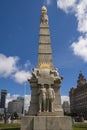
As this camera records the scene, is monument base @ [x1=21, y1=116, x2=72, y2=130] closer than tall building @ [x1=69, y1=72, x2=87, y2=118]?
Yes

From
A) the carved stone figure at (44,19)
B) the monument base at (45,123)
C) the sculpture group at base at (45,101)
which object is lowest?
the monument base at (45,123)

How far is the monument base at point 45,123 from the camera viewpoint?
2098 centimetres

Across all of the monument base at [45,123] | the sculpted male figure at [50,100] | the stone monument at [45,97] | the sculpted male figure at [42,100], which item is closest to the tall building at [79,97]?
the stone monument at [45,97]

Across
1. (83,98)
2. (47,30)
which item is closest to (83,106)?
(83,98)

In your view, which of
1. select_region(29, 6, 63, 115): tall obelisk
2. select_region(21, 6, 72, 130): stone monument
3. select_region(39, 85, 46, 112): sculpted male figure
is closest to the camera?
select_region(21, 6, 72, 130): stone monument

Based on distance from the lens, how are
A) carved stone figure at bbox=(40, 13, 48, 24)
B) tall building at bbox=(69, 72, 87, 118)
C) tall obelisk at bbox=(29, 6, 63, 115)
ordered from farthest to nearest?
tall building at bbox=(69, 72, 87, 118) < carved stone figure at bbox=(40, 13, 48, 24) < tall obelisk at bbox=(29, 6, 63, 115)

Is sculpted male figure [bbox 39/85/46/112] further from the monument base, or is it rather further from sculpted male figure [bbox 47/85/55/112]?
the monument base

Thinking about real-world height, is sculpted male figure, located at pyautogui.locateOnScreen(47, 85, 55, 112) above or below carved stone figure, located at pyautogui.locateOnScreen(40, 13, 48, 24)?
below

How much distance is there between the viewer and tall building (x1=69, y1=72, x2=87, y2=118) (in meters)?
164

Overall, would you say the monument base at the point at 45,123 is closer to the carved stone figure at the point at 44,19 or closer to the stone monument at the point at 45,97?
the stone monument at the point at 45,97

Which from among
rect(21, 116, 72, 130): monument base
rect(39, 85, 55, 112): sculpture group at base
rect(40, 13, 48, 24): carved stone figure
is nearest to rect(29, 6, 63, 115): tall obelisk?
rect(39, 85, 55, 112): sculpture group at base

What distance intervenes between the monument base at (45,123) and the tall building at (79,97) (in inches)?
5360

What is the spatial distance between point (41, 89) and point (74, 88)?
568 feet

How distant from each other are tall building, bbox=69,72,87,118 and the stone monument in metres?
134
